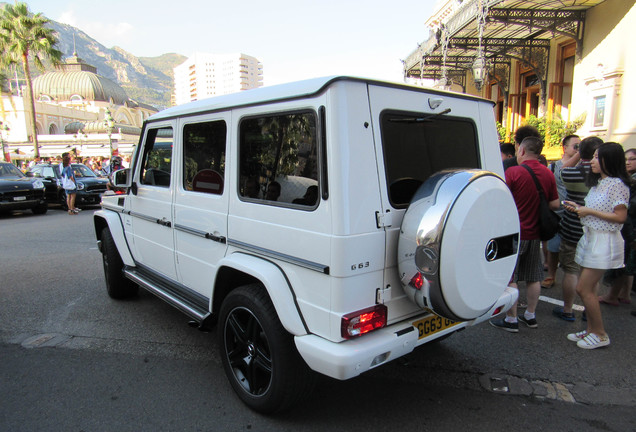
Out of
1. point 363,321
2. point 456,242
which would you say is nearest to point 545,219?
point 456,242

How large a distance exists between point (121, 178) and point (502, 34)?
16.2 meters

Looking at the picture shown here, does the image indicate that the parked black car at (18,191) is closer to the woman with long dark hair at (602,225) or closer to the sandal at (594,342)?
the woman with long dark hair at (602,225)

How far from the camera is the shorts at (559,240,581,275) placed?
4037mm

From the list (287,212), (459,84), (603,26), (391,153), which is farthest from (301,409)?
(459,84)

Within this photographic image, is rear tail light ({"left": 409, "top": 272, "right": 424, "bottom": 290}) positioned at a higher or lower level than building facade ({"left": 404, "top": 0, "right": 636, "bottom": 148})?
lower

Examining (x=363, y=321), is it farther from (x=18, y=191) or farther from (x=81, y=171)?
(x=81, y=171)

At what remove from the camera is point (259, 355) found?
2598 millimetres

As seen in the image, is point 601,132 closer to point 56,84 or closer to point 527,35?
point 527,35

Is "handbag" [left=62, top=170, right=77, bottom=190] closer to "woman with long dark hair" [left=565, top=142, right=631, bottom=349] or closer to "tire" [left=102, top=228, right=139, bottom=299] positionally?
"tire" [left=102, top=228, right=139, bottom=299]

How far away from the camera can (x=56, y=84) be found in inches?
3346

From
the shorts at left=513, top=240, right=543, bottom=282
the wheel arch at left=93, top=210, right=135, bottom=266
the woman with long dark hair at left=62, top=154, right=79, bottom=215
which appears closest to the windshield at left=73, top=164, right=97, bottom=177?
the woman with long dark hair at left=62, top=154, right=79, bottom=215

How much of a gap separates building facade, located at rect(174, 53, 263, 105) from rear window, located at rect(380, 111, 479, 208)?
452ft

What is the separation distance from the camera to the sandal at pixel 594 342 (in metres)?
3.49

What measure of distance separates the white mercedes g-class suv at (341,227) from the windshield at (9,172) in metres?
13.1
